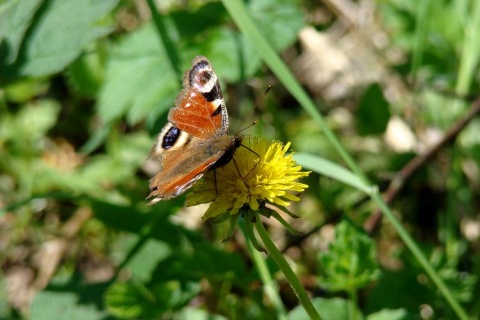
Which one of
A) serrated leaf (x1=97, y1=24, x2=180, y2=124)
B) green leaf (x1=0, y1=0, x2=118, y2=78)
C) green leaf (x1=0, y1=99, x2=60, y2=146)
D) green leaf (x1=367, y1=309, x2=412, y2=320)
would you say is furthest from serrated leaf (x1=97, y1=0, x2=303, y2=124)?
green leaf (x1=0, y1=99, x2=60, y2=146)

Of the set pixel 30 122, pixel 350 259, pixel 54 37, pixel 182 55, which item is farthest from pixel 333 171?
pixel 30 122

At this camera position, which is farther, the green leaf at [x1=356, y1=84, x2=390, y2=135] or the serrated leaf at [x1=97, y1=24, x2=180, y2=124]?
the green leaf at [x1=356, y1=84, x2=390, y2=135]

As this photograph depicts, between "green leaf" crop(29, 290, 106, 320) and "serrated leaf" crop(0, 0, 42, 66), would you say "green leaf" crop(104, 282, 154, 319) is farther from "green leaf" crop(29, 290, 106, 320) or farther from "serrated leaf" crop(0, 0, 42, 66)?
"serrated leaf" crop(0, 0, 42, 66)

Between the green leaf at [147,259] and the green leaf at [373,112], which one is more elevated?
the green leaf at [373,112]

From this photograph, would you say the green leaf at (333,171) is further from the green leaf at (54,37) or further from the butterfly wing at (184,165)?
the green leaf at (54,37)

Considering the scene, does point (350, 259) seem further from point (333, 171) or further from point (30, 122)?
point (30, 122)

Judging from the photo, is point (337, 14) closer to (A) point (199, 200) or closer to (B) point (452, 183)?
(B) point (452, 183)

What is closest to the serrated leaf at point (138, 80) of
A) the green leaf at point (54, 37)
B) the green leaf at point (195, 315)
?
the green leaf at point (54, 37)
